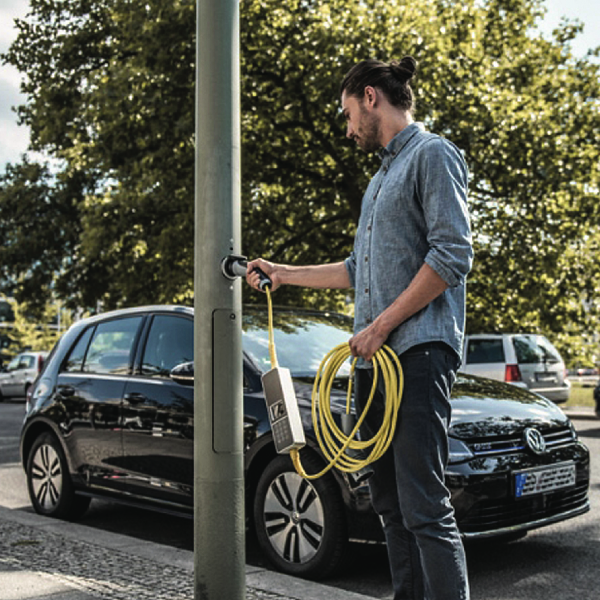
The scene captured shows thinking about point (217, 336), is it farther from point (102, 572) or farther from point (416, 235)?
point (102, 572)

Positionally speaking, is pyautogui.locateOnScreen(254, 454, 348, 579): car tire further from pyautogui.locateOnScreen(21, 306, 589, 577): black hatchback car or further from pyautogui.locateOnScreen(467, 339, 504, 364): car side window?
pyautogui.locateOnScreen(467, 339, 504, 364): car side window

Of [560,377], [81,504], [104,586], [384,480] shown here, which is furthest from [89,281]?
[384,480]

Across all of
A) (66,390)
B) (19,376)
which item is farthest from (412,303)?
(19,376)

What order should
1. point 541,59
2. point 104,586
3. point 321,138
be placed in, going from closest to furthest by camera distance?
point 104,586 → point 321,138 → point 541,59

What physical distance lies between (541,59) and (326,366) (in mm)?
17895

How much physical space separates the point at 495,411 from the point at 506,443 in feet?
0.73

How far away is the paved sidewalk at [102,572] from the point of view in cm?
409

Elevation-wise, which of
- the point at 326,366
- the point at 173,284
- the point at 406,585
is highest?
the point at 173,284

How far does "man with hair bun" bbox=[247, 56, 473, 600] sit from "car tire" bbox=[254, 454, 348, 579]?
179 cm

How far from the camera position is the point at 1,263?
22.2m

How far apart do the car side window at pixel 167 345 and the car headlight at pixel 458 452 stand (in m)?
2.01

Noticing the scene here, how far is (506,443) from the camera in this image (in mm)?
4852

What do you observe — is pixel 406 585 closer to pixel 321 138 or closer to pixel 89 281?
pixel 321 138

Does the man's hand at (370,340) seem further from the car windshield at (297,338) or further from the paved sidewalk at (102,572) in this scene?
the car windshield at (297,338)
